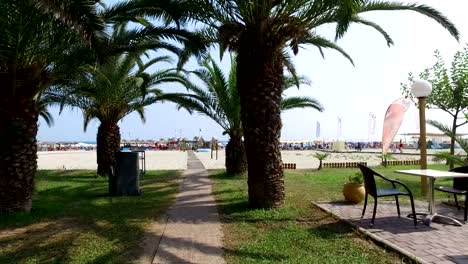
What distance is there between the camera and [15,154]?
8648 mm

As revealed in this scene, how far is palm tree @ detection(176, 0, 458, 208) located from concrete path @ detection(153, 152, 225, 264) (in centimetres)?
129

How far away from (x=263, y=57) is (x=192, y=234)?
402 cm

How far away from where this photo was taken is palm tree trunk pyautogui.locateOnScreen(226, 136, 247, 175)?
17.2m

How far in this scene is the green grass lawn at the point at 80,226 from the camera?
18.7 ft

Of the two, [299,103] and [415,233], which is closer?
[415,233]

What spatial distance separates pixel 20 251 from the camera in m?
5.90

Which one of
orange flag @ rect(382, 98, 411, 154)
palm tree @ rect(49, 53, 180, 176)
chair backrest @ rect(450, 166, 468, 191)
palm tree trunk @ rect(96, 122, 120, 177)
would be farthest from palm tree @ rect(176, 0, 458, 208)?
palm tree trunk @ rect(96, 122, 120, 177)

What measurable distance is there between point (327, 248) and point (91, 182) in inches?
441

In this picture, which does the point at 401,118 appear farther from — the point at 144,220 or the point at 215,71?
the point at 144,220

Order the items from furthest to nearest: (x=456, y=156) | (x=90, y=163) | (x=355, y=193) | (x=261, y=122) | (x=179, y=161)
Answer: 1. (x=179, y=161)
2. (x=90, y=163)
3. (x=456, y=156)
4. (x=355, y=193)
5. (x=261, y=122)

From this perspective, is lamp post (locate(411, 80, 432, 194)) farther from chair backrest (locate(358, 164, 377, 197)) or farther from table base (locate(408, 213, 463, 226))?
chair backrest (locate(358, 164, 377, 197))

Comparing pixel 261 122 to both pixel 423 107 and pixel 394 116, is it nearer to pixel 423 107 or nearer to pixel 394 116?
pixel 423 107

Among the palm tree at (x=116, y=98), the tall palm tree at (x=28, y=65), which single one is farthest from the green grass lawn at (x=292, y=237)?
the palm tree at (x=116, y=98)

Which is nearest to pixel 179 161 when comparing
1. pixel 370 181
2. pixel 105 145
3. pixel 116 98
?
pixel 105 145
